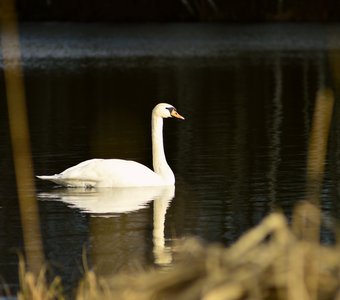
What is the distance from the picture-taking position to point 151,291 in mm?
2898

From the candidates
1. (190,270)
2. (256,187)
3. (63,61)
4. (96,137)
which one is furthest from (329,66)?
(190,270)

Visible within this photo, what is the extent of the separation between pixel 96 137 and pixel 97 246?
7627 mm

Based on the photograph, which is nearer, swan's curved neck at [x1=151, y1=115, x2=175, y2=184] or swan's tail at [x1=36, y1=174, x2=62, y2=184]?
swan's tail at [x1=36, y1=174, x2=62, y2=184]

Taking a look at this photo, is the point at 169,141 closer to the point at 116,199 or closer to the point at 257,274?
the point at 116,199

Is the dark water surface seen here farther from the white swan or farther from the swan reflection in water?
the white swan

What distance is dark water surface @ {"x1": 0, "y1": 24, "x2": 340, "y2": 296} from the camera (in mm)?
9055

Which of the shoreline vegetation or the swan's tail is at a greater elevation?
the shoreline vegetation

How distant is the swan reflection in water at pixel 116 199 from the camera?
10211 millimetres

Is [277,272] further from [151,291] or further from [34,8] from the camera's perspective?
[34,8]

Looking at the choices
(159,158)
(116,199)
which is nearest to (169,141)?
(159,158)

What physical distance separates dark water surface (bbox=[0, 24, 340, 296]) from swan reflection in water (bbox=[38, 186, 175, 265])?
0.02 meters

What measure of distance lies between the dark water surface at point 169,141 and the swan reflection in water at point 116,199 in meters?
0.02

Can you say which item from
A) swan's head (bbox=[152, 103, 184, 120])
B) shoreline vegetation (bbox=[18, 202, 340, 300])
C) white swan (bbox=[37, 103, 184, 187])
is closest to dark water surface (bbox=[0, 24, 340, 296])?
white swan (bbox=[37, 103, 184, 187])

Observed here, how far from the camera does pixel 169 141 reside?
1597 centimetres
